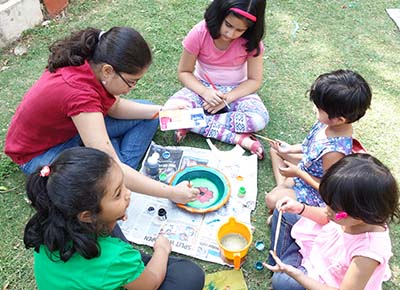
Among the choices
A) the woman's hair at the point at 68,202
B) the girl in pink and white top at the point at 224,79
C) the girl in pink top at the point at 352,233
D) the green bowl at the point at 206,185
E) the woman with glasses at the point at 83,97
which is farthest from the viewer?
the girl in pink and white top at the point at 224,79

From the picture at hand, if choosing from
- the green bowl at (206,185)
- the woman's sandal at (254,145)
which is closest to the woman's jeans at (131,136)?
the green bowl at (206,185)

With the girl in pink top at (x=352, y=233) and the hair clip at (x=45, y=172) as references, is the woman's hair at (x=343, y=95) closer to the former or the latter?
the girl in pink top at (x=352, y=233)

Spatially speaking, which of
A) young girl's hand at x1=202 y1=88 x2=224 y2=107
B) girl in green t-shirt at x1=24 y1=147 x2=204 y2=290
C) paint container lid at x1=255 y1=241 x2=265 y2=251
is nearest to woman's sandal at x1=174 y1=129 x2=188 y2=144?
young girl's hand at x1=202 y1=88 x2=224 y2=107

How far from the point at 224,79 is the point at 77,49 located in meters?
1.06

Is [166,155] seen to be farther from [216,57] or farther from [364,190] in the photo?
[364,190]

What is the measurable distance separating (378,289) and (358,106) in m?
0.72

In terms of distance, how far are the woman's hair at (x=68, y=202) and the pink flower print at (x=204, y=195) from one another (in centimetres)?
98

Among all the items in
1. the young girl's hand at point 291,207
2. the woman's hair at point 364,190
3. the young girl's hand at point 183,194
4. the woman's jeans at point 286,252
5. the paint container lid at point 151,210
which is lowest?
the paint container lid at point 151,210

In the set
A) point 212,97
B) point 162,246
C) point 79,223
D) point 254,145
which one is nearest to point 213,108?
point 212,97

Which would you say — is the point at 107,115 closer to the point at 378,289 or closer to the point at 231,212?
the point at 231,212

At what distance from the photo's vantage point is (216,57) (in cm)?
262

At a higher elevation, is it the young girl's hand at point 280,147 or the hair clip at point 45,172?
the hair clip at point 45,172

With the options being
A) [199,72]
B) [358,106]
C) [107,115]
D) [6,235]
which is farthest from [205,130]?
[6,235]

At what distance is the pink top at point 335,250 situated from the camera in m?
1.47
